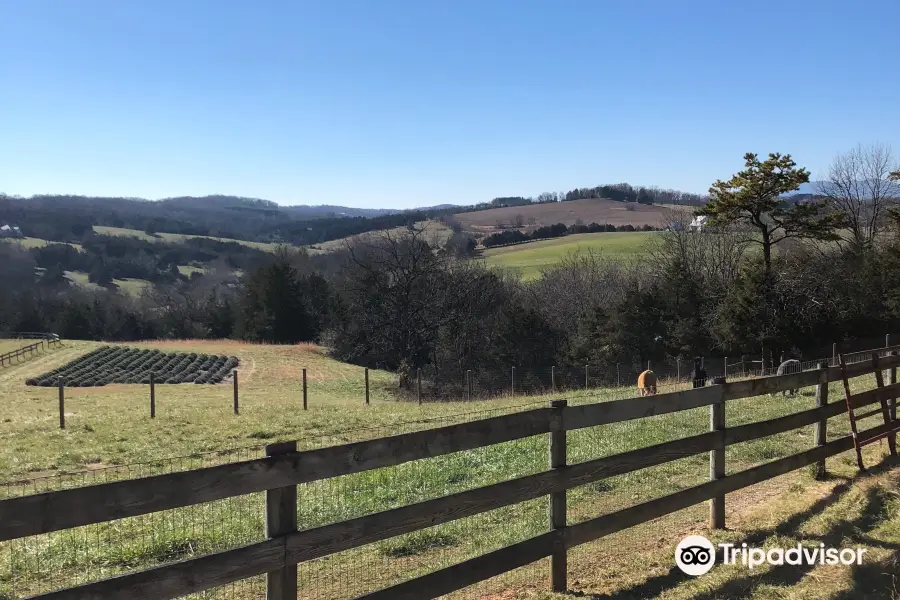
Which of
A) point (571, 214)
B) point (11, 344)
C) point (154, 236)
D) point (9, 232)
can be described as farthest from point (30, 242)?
point (571, 214)

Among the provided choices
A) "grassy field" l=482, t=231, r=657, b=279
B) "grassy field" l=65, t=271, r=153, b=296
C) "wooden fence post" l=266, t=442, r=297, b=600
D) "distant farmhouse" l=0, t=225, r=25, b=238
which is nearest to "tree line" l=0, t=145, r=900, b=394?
"grassy field" l=482, t=231, r=657, b=279

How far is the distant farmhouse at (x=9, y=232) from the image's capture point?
14350 centimetres

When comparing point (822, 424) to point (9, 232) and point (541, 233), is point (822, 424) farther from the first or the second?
point (9, 232)

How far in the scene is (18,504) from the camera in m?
2.84

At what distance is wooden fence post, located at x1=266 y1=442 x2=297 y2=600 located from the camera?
3574mm

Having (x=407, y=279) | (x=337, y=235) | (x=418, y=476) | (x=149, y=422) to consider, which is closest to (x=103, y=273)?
(x=337, y=235)

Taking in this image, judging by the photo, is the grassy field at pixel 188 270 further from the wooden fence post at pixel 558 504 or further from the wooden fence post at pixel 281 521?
the wooden fence post at pixel 281 521

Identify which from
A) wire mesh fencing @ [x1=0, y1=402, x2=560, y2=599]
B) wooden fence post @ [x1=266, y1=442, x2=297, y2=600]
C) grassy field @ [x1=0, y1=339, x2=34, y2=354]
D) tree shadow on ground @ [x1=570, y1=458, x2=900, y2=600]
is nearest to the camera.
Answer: wooden fence post @ [x1=266, y1=442, x2=297, y2=600]

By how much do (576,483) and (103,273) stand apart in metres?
135

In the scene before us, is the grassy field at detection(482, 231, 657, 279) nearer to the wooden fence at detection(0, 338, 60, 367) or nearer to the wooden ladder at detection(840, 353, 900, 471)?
the wooden fence at detection(0, 338, 60, 367)

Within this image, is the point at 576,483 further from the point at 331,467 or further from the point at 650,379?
the point at 650,379

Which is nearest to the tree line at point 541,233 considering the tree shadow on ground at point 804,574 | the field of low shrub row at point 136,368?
the field of low shrub row at point 136,368

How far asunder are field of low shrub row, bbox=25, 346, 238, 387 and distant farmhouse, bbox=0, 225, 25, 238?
115302mm

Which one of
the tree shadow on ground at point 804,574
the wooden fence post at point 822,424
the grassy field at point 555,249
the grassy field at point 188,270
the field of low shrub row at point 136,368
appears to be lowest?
the field of low shrub row at point 136,368
